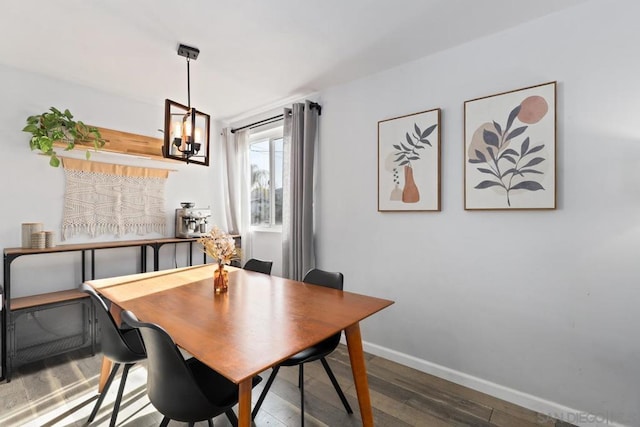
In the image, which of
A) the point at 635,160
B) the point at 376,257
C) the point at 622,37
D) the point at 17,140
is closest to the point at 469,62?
the point at 622,37

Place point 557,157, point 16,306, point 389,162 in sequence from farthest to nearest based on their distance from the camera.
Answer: point 389,162, point 16,306, point 557,157

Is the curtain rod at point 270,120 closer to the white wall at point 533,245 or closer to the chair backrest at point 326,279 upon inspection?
the white wall at point 533,245

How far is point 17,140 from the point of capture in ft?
8.95

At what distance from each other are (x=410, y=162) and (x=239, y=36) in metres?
1.60

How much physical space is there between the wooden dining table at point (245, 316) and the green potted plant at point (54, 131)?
145cm

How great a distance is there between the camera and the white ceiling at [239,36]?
188cm

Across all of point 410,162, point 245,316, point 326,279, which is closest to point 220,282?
point 245,316

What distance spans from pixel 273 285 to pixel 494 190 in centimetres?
168

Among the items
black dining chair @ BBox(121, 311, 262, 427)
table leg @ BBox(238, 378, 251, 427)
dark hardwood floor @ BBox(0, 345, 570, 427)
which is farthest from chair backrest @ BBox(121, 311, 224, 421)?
dark hardwood floor @ BBox(0, 345, 570, 427)

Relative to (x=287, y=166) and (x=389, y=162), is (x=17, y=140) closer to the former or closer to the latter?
(x=287, y=166)

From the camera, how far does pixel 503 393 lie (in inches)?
83.4

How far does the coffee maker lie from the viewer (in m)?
3.58

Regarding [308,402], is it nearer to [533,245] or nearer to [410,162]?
[533,245]

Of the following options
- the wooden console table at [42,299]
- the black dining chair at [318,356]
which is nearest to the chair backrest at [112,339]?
the black dining chair at [318,356]
